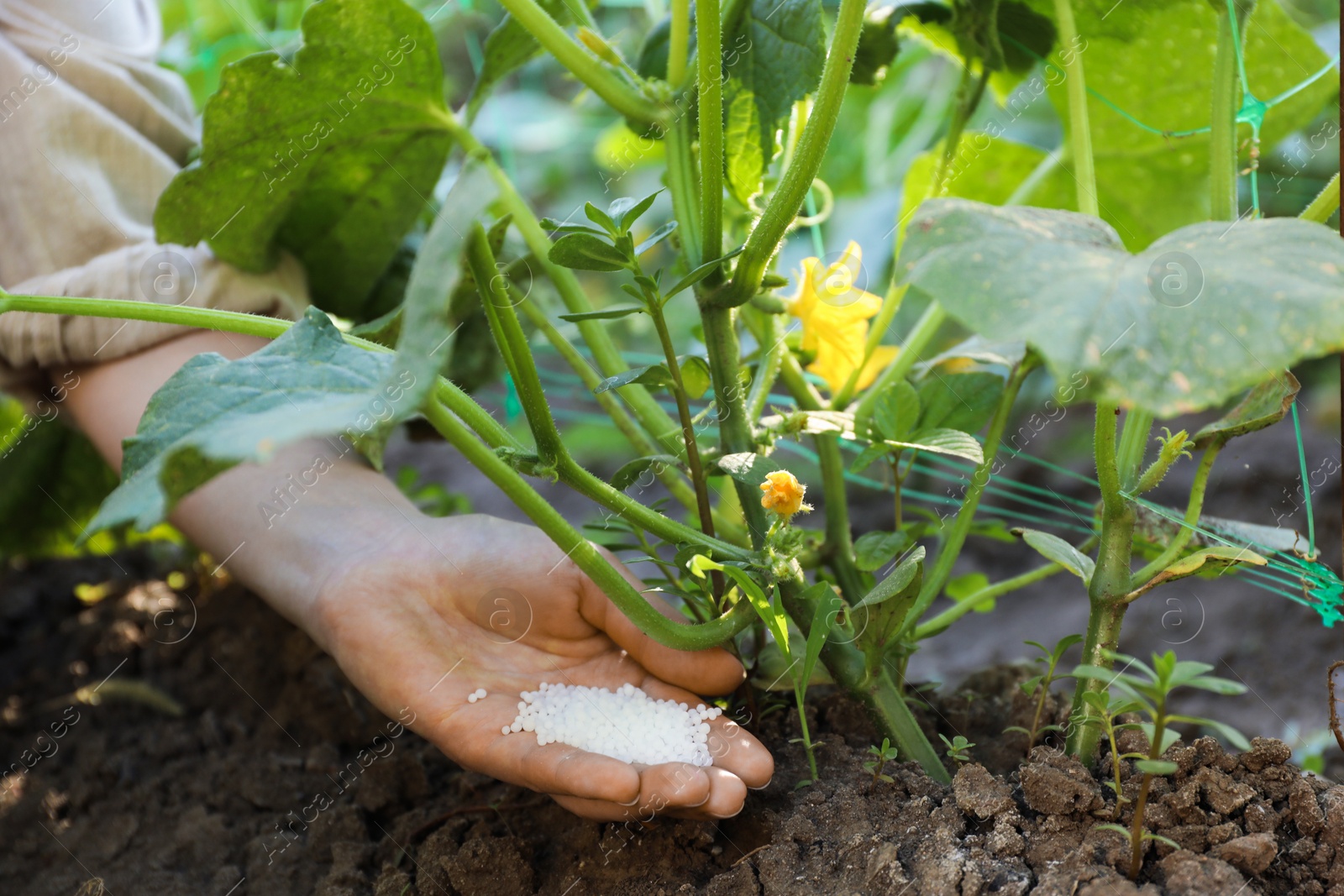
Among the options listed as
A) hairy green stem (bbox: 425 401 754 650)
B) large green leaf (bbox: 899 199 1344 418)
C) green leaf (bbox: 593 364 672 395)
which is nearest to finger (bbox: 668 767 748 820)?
hairy green stem (bbox: 425 401 754 650)

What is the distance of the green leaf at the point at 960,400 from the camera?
3.02 ft

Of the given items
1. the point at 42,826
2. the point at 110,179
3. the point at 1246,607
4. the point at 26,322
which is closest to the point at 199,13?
the point at 110,179

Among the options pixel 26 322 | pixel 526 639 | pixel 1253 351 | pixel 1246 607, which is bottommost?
pixel 1246 607

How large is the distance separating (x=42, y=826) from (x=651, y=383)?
92 centimetres

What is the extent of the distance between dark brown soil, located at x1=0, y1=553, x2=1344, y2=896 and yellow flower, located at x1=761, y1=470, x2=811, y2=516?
0.86ft

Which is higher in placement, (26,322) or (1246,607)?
(26,322)

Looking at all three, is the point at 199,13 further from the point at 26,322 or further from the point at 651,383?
the point at 651,383

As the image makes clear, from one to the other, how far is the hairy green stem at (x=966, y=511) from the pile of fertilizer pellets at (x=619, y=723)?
→ 0.19 metres

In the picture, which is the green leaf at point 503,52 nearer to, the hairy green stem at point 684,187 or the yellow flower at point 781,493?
the hairy green stem at point 684,187

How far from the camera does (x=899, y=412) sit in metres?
0.87

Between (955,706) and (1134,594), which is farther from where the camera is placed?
(955,706)

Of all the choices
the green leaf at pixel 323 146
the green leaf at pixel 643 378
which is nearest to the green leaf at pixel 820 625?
the green leaf at pixel 643 378

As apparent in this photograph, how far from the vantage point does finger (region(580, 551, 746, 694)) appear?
0.89 metres

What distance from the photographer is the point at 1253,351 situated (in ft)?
1.75
